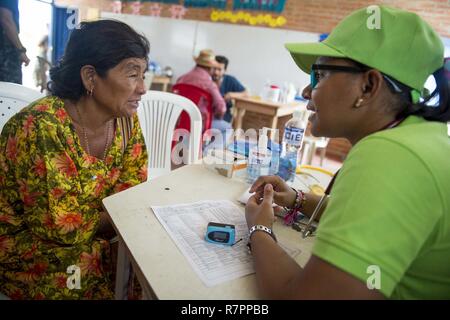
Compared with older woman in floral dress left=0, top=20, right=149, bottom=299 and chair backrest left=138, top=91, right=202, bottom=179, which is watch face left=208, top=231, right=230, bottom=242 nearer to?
older woman in floral dress left=0, top=20, right=149, bottom=299

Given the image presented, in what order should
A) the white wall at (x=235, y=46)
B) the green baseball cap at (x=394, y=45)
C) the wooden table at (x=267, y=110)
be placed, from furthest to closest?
the white wall at (x=235, y=46) < the wooden table at (x=267, y=110) < the green baseball cap at (x=394, y=45)

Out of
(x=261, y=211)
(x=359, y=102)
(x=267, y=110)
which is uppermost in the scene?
(x=359, y=102)

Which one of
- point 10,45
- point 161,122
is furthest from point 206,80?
point 10,45

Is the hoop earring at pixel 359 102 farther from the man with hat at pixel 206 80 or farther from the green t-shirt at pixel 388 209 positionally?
the man with hat at pixel 206 80

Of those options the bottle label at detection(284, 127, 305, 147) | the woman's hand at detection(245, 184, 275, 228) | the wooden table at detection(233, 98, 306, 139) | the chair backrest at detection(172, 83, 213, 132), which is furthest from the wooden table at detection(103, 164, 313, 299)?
the wooden table at detection(233, 98, 306, 139)

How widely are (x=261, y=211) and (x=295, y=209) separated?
0.27m

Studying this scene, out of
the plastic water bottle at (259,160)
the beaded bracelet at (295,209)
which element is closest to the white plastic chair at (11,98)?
the plastic water bottle at (259,160)

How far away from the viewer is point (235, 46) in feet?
21.0

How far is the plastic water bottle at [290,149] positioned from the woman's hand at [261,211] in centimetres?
55

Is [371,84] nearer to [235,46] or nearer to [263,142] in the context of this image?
[263,142]

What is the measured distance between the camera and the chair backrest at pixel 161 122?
2.27 metres
